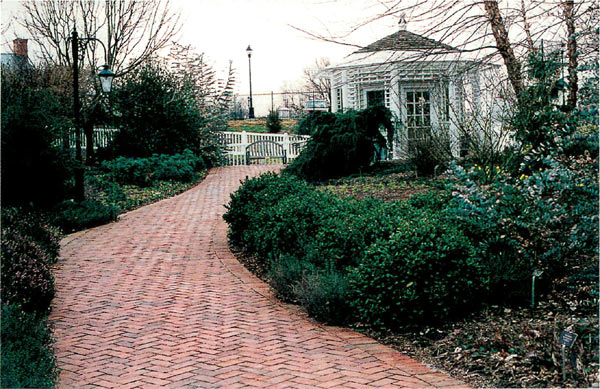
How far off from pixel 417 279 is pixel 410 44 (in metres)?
3.04

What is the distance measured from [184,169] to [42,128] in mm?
7302

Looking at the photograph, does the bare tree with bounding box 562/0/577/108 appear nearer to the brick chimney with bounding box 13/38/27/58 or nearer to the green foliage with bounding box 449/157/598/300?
the green foliage with bounding box 449/157/598/300

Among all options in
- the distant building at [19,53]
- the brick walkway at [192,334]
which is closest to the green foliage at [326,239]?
the brick walkway at [192,334]

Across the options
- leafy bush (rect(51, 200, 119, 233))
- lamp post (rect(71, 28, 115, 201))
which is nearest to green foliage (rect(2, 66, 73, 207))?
leafy bush (rect(51, 200, 119, 233))

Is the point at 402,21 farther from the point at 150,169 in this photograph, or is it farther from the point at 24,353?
the point at 150,169

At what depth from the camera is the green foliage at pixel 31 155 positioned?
1141 centimetres

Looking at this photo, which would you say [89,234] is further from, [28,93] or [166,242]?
[28,93]

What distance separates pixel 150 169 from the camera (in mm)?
18406

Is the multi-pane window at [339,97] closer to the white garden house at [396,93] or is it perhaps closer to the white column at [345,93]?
the white garden house at [396,93]

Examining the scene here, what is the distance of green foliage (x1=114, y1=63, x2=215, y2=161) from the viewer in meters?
20.6

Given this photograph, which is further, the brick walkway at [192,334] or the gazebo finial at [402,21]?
the gazebo finial at [402,21]

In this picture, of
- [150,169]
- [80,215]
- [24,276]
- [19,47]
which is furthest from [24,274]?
[19,47]

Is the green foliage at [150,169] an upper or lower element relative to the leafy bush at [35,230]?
upper

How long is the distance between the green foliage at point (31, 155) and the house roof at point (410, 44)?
278 inches
